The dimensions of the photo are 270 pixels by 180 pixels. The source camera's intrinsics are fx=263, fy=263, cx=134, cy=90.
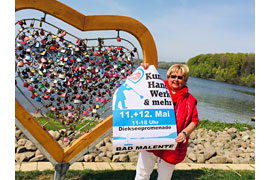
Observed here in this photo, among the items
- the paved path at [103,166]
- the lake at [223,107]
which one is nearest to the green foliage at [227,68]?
the lake at [223,107]

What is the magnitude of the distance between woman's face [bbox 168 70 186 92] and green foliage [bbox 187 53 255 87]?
5316cm

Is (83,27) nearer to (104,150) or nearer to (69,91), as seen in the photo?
(69,91)

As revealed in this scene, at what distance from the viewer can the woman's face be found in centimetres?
269

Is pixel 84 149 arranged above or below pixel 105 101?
below

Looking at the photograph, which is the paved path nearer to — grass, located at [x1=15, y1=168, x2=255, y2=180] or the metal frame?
grass, located at [x1=15, y1=168, x2=255, y2=180]

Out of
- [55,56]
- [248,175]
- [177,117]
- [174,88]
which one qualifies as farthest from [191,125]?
[248,175]

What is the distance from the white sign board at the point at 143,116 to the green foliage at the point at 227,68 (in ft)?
175

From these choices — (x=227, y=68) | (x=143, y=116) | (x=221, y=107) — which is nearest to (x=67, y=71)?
(x=143, y=116)

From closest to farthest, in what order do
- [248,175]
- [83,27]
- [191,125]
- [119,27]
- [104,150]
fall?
[191,125]
[83,27]
[119,27]
[248,175]
[104,150]

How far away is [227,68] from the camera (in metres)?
58.4

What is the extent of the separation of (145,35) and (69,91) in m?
1.15

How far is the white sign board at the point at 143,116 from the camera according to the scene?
8.00ft

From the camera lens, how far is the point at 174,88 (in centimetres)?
276

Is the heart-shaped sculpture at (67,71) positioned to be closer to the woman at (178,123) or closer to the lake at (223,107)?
the woman at (178,123)
